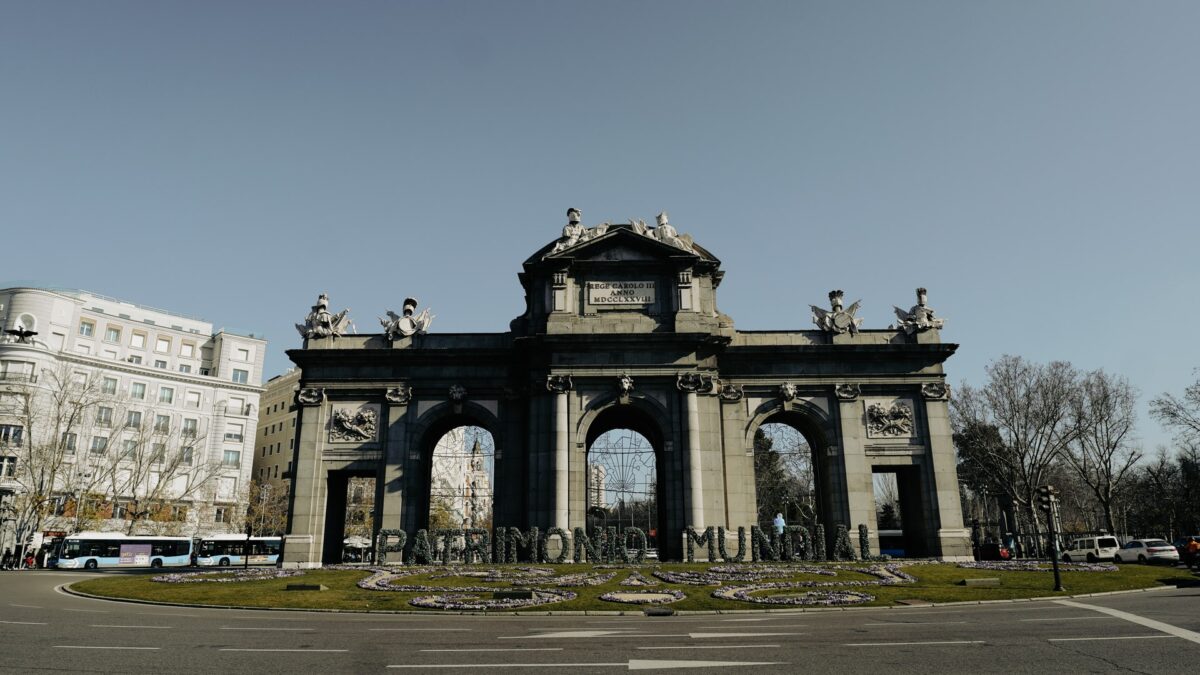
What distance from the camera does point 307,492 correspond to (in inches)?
1708

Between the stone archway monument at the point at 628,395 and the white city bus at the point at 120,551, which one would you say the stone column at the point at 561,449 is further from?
the white city bus at the point at 120,551

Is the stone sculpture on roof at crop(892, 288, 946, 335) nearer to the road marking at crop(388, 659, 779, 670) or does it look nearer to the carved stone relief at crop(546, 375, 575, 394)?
the carved stone relief at crop(546, 375, 575, 394)

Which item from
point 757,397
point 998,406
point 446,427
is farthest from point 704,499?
point 998,406

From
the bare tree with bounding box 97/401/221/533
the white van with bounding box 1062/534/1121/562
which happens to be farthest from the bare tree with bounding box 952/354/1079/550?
the bare tree with bounding box 97/401/221/533

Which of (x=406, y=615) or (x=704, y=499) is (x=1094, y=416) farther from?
(x=406, y=615)

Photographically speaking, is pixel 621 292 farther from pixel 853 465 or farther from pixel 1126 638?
pixel 1126 638

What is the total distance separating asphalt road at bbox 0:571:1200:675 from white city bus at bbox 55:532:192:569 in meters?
45.0

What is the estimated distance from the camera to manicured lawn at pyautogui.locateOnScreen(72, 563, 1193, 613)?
25087mm

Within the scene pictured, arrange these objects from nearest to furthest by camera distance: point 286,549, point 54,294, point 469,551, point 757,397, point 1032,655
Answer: point 1032,655 < point 469,551 < point 286,549 < point 757,397 < point 54,294

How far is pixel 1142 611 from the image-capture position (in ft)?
68.1

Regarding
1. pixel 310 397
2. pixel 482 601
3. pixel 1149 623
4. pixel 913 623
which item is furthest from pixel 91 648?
pixel 310 397

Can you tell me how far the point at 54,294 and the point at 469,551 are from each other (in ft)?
241

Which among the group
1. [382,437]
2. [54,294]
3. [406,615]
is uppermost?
[54,294]

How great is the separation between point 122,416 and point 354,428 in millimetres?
47708
